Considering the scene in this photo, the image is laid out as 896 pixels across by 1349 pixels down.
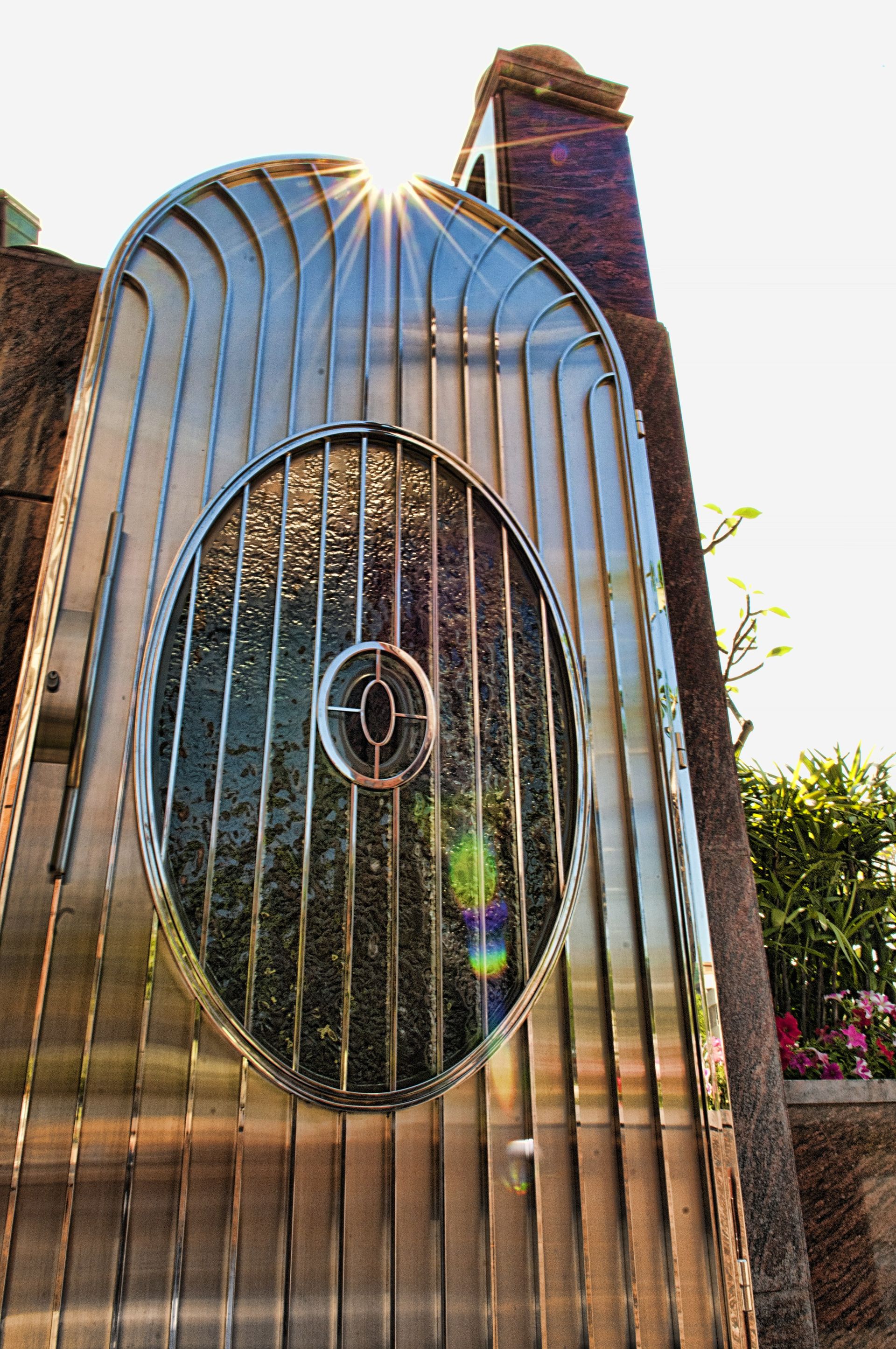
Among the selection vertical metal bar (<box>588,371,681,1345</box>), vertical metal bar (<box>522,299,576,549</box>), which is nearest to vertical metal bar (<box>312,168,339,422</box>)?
vertical metal bar (<box>522,299,576,549</box>)

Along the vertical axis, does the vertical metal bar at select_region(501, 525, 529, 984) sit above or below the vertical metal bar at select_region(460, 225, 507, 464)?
below

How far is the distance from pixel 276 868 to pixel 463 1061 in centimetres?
59

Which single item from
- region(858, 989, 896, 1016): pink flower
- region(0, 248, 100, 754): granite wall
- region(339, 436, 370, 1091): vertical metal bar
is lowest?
region(858, 989, 896, 1016): pink flower

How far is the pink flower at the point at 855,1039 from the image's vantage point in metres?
2.91

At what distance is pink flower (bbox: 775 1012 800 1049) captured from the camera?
2879mm

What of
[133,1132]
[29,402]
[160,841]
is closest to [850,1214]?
[133,1132]

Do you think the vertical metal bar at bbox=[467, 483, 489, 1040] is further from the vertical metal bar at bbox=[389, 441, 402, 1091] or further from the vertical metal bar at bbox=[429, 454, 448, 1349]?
the vertical metal bar at bbox=[389, 441, 402, 1091]

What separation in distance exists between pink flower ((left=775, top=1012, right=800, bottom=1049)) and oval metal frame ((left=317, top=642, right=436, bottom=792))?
1.63m

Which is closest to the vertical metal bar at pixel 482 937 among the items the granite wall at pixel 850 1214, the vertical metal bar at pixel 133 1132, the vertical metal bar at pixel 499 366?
the vertical metal bar at pixel 499 366

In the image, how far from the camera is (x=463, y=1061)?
195cm

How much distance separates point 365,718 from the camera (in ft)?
6.96

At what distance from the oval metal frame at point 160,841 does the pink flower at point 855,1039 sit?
4.73ft

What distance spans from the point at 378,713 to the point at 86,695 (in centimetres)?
66

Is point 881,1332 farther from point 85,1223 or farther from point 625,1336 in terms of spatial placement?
point 85,1223
